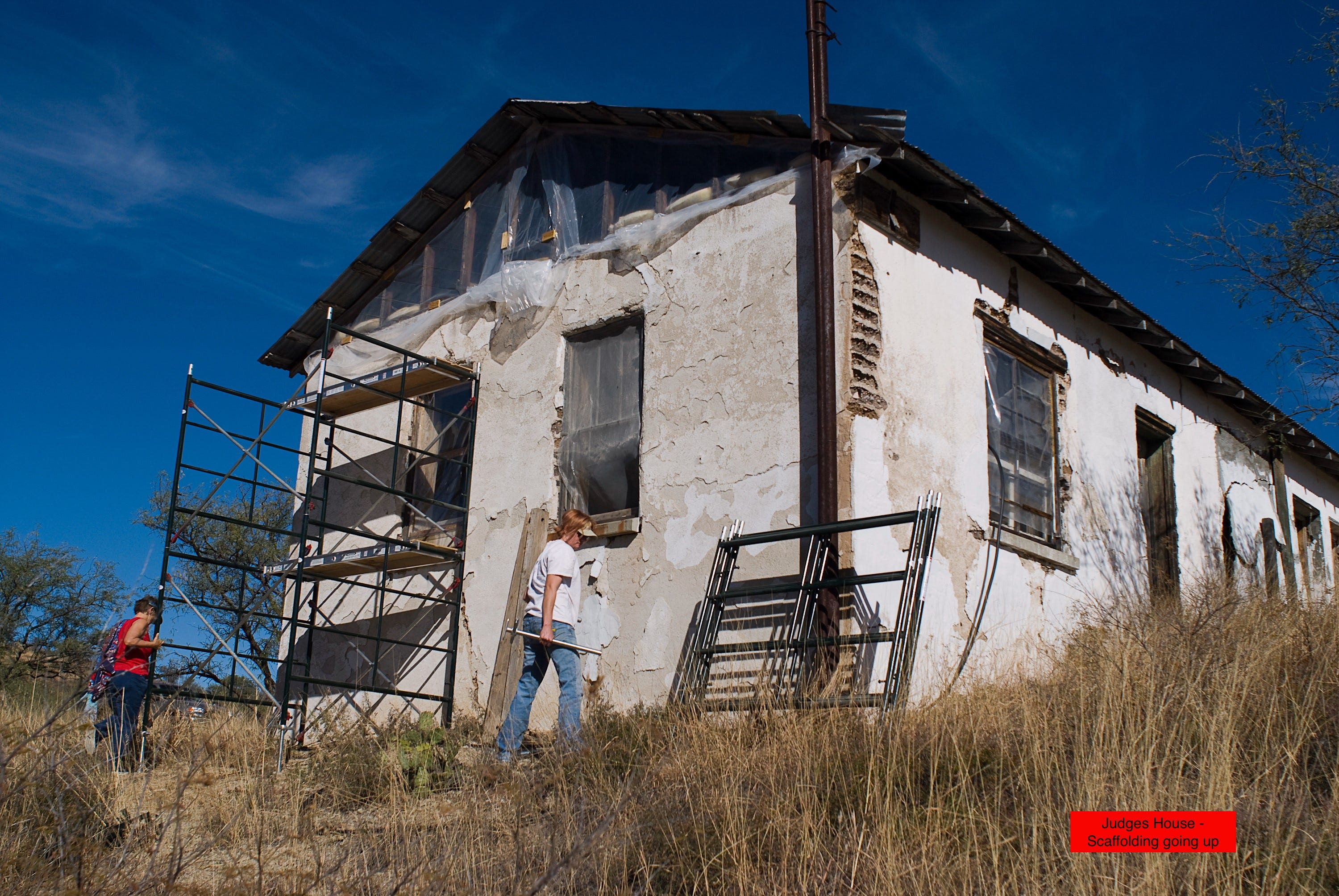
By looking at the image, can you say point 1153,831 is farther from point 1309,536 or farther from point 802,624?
point 1309,536

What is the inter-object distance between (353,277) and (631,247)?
3.88 metres

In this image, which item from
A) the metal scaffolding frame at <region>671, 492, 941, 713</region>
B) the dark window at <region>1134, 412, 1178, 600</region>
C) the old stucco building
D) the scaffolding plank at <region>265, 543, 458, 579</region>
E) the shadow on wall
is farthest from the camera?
the dark window at <region>1134, 412, 1178, 600</region>

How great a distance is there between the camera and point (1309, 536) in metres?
15.2

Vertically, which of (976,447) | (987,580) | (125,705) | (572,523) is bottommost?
(125,705)

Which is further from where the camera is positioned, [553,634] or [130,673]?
[130,673]

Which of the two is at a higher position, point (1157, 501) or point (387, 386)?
point (387, 386)

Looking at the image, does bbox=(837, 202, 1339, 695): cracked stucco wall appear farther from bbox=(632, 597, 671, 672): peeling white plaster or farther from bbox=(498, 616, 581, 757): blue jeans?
bbox=(498, 616, 581, 757): blue jeans

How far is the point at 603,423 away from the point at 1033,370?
389 cm

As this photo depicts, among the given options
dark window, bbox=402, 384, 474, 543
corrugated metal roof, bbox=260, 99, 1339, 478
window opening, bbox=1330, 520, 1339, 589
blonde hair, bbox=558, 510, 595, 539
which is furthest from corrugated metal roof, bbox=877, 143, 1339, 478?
dark window, bbox=402, 384, 474, 543

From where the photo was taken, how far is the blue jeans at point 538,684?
6.89m

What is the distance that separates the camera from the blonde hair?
7488mm

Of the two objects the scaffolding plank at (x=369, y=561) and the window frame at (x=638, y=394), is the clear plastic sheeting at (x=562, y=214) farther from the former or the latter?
the scaffolding plank at (x=369, y=561)

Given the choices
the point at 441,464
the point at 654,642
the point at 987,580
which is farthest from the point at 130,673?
the point at 987,580

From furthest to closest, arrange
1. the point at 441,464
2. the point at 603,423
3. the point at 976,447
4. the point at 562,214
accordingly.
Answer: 1. the point at 441,464
2. the point at 562,214
3. the point at 603,423
4. the point at 976,447
